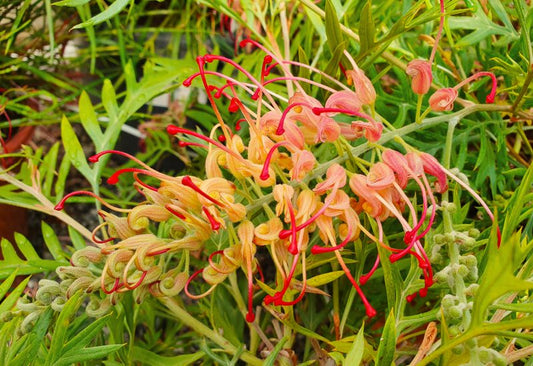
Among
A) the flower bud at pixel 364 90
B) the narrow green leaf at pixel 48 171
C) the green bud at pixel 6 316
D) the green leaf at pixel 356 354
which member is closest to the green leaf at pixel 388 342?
the green leaf at pixel 356 354

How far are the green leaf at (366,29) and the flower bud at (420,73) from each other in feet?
0.11

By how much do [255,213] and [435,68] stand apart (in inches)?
Answer: 7.6

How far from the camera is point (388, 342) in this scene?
288mm

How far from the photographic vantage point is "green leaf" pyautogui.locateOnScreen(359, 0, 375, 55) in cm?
34

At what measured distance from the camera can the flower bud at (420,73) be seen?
324 mm

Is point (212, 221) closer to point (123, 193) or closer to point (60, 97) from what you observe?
point (123, 193)

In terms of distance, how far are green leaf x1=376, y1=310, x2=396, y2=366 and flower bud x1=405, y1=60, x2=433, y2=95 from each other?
130mm

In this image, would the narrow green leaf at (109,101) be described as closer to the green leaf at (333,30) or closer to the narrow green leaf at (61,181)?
the narrow green leaf at (61,181)

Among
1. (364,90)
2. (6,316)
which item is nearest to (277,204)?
(364,90)

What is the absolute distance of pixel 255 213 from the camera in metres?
0.35

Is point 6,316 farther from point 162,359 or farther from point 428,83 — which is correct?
point 428,83

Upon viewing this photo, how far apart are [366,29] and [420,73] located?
44 mm

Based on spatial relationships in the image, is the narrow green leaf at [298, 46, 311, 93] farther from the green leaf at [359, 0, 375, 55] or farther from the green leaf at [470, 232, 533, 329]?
the green leaf at [470, 232, 533, 329]

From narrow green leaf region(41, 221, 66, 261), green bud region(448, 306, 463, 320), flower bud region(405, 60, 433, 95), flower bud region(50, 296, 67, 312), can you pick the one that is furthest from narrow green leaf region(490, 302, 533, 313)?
narrow green leaf region(41, 221, 66, 261)
